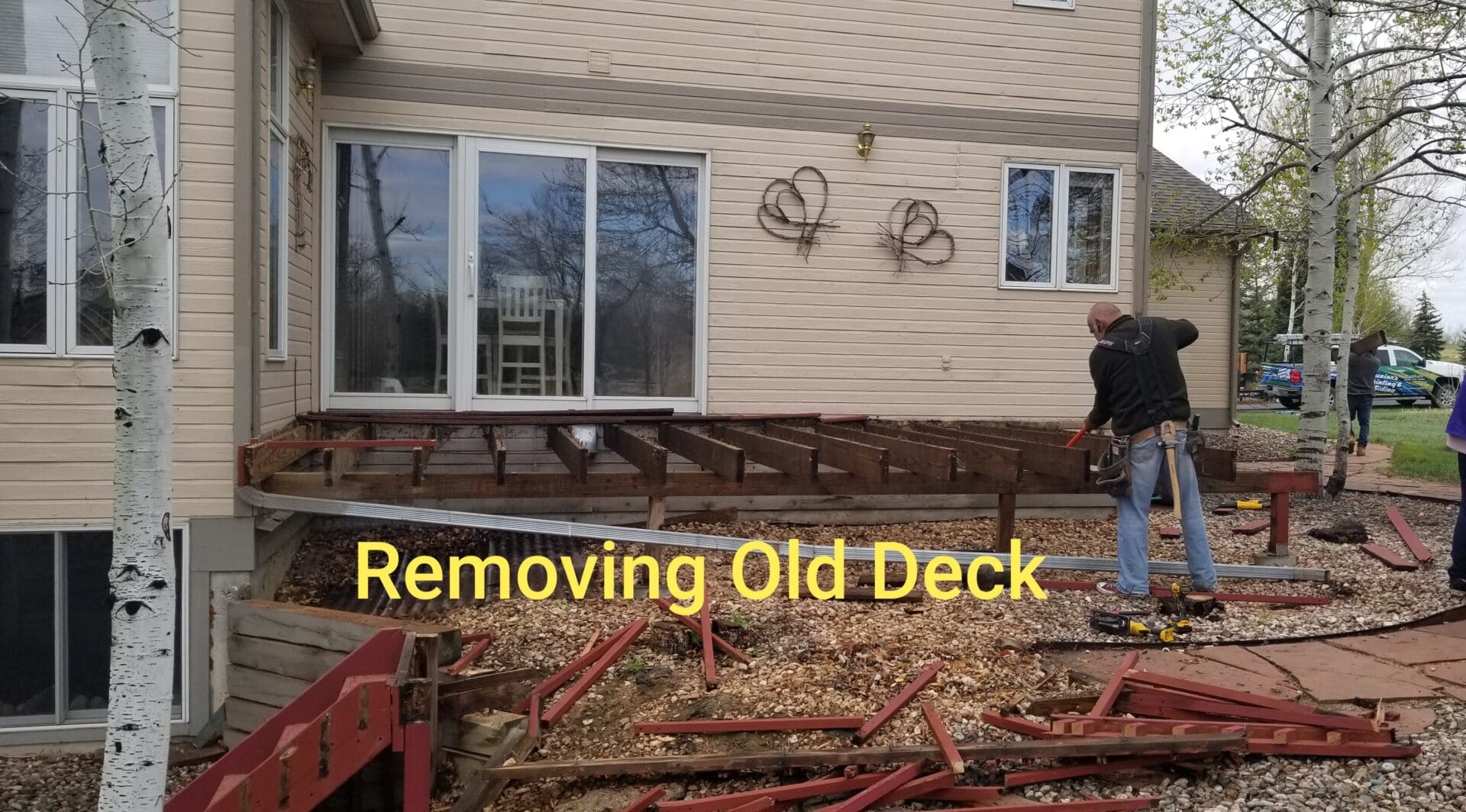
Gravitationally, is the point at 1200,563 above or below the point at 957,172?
below

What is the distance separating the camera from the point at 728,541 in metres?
5.88

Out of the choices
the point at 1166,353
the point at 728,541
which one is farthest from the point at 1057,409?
the point at 728,541

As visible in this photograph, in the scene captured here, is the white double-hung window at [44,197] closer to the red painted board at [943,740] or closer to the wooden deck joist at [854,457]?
the wooden deck joist at [854,457]

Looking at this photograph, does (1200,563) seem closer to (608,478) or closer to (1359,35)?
(608,478)

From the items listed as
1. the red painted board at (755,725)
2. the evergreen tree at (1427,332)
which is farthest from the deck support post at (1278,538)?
the evergreen tree at (1427,332)

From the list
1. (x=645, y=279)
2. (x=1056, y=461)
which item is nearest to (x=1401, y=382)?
(x=645, y=279)

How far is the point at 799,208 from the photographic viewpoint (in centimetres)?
818

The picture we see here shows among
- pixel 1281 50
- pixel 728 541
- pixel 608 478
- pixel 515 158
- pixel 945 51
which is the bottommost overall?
pixel 728 541

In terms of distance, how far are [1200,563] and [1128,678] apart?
78.1 inches

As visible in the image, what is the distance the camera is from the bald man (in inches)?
226

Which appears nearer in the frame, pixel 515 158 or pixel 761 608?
pixel 761 608

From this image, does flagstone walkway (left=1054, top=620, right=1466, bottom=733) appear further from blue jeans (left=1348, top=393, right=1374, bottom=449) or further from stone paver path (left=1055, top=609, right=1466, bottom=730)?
blue jeans (left=1348, top=393, right=1374, bottom=449)

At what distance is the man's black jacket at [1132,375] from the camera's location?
19.0 feet

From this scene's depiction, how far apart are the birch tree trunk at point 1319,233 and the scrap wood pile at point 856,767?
6.64m
